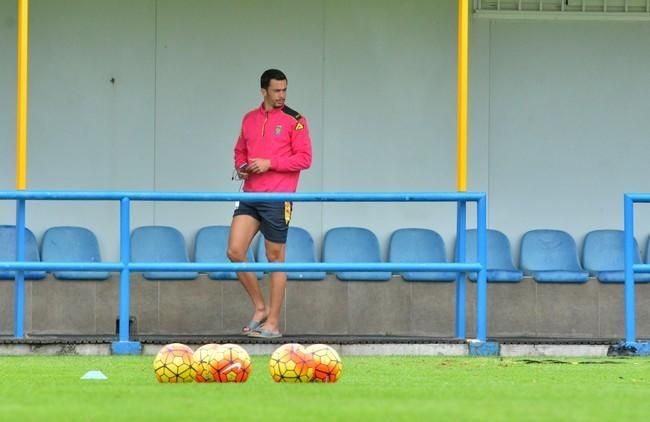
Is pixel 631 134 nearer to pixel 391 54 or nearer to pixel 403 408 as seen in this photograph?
pixel 391 54

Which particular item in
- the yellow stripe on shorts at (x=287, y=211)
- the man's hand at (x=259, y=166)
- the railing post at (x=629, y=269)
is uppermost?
the man's hand at (x=259, y=166)

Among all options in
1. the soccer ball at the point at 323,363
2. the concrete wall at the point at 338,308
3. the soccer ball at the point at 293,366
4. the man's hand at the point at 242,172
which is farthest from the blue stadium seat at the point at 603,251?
the soccer ball at the point at 293,366

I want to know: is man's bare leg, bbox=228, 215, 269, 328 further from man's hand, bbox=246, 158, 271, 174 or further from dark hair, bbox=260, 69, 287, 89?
dark hair, bbox=260, 69, 287, 89

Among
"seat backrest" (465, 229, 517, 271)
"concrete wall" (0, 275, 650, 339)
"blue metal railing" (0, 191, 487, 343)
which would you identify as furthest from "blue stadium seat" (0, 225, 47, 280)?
"seat backrest" (465, 229, 517, 271)

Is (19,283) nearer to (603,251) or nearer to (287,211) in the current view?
(287,211)

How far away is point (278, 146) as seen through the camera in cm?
1148

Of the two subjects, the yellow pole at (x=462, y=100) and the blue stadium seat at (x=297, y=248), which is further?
the blue stadium seat at (x=297, y=248)

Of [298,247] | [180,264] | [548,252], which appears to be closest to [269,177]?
[180,264]

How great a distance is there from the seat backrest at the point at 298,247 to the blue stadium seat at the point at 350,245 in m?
0.14

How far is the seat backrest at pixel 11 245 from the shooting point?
13.3 m

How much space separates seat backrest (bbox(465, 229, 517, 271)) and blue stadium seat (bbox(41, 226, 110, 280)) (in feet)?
9.79

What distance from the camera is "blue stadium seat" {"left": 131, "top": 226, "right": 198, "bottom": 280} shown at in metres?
13.5

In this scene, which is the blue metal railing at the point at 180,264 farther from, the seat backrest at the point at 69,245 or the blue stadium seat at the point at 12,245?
the seat backrest at the point at 69,245

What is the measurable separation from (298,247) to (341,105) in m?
1.30
